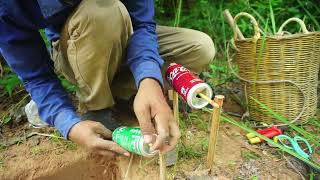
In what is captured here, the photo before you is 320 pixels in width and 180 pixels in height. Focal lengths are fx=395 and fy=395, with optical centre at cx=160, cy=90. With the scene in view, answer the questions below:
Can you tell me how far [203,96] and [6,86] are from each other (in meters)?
1.17

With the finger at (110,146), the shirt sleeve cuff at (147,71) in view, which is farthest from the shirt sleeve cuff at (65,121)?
the shirt sleeve cuff at (147,71)

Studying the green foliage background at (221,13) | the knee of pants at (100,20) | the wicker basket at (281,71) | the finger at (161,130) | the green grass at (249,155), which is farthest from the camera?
the green foliage background at (221,13)

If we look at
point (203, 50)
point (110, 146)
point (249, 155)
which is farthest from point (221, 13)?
point (110, 146)

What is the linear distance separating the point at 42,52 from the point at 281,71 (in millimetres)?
1013

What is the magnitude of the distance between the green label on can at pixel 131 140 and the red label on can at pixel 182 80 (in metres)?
0.18

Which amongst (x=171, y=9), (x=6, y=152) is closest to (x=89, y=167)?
(x=6, y=152)

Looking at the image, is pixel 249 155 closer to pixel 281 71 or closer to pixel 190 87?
pixel 281 71

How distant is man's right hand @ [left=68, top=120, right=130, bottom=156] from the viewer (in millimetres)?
1218

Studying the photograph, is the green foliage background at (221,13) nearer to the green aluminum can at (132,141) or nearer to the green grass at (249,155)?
the green grass at (249,155)

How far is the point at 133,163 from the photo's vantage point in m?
1.51

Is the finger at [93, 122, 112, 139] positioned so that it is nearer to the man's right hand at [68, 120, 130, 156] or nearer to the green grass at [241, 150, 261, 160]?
the man's right hand at [68, 120, 130, 156]

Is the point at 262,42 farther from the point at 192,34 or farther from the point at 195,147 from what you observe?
the point at 195,147

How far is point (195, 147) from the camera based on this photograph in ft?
5.19

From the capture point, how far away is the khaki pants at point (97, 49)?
53.6 inches
